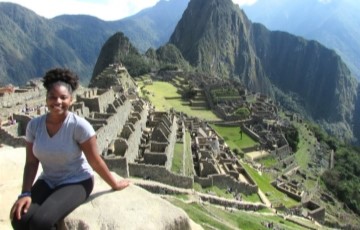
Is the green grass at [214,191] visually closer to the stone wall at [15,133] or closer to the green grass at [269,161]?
the stone wall at [15,133]

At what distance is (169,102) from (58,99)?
6457 cm

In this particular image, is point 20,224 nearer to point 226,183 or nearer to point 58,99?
point 58,99

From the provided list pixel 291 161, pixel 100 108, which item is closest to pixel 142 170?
pixel 100 108

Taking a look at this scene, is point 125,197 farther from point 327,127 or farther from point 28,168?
point 327,127

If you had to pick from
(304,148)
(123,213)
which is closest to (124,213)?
(123,213)

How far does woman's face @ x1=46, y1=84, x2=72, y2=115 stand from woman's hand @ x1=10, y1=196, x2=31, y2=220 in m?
1.21

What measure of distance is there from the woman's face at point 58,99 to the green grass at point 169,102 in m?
53.8

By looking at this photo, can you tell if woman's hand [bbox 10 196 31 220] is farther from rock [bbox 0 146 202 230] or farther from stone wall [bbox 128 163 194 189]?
stone wall [bbox 128 163 194 189]

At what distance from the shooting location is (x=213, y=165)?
103 ft

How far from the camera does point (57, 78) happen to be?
21.2ft

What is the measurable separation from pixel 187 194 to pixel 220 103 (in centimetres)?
5299

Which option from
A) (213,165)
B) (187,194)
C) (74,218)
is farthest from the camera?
(213,165)

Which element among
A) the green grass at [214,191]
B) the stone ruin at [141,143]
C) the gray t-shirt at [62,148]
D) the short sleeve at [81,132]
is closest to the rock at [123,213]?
the gray t-shirt at [62,148]

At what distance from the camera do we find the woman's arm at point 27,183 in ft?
19.7
